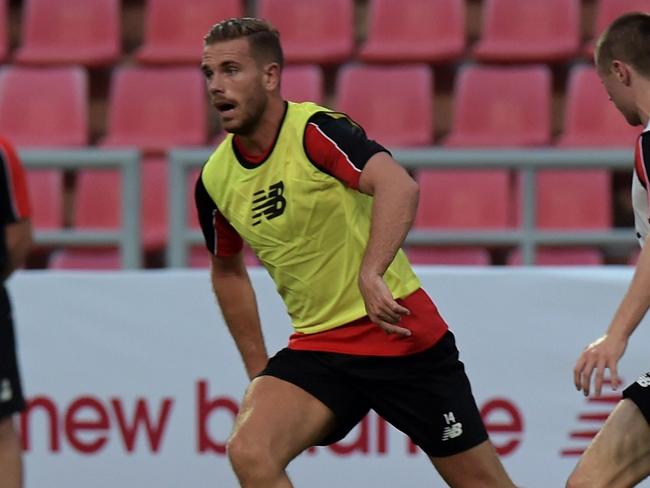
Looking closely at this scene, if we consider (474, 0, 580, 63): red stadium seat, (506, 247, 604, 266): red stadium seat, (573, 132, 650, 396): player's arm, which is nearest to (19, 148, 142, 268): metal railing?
(506, 247, 604, 266): red stadium seat

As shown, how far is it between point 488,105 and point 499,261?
4.48ft

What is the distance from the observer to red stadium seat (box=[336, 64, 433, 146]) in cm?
883

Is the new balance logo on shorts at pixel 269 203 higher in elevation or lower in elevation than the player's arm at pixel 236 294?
higher

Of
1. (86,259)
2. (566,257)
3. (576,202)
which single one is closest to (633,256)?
(566,257)

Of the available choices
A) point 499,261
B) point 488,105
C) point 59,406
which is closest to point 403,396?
point 59,406

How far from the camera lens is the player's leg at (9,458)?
5.12m

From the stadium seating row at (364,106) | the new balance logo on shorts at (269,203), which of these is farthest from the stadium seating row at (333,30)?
the new balance logo on shorts at (269,203)

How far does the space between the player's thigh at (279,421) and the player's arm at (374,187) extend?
0.41 meters

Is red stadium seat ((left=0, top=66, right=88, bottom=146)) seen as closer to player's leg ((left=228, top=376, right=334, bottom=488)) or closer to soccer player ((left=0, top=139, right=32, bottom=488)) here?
soccer player ((left=0, top=139, right=32, bottom=488))

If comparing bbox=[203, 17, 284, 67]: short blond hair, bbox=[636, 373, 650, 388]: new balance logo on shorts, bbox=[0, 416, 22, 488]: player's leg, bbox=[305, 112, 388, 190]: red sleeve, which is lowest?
bbox=[0, 416, 22, 488]: player's leg

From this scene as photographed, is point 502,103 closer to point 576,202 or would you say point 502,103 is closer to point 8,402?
point 576,202

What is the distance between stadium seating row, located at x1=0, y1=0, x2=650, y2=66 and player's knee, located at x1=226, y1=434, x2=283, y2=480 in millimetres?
5041

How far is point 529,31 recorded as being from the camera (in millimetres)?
9086

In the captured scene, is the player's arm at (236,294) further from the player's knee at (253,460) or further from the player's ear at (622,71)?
the player's ear at (622,71)
